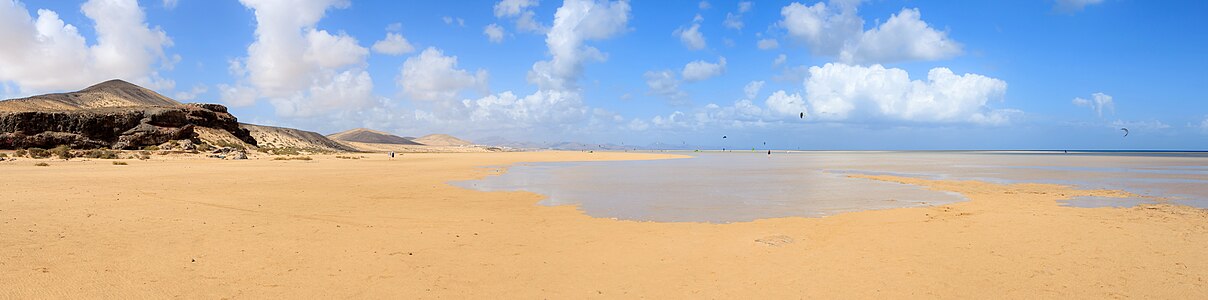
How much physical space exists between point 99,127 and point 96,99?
3298cm

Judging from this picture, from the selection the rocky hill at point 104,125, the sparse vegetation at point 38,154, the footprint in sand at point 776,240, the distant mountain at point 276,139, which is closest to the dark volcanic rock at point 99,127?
the rocky hill at point 104,125

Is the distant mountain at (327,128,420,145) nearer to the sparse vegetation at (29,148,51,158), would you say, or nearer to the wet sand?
the sparse vegetation at (29,148,51,158)

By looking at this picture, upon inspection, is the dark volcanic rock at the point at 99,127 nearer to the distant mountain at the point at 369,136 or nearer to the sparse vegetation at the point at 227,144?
the sparse vegetation at the point at 227,144

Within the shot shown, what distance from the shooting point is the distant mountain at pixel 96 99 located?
5220cm

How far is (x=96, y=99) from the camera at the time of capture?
72125mm

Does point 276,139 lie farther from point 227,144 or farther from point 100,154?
point 100,154

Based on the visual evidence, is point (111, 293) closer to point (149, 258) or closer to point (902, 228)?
point (149, 258)

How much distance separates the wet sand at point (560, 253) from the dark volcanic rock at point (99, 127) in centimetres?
4269

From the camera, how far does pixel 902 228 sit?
9914 mm

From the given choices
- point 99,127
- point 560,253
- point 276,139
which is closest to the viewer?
point 560,253

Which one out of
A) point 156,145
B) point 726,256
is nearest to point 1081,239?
point 726,256

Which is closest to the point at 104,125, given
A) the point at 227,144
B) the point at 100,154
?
the point at 227,144

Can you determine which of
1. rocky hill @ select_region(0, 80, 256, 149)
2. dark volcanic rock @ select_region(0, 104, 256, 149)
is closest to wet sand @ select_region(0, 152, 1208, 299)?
→ dark volcanic rock @ select_region(0, 104, 256, 149)

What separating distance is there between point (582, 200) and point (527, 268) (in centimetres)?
813
